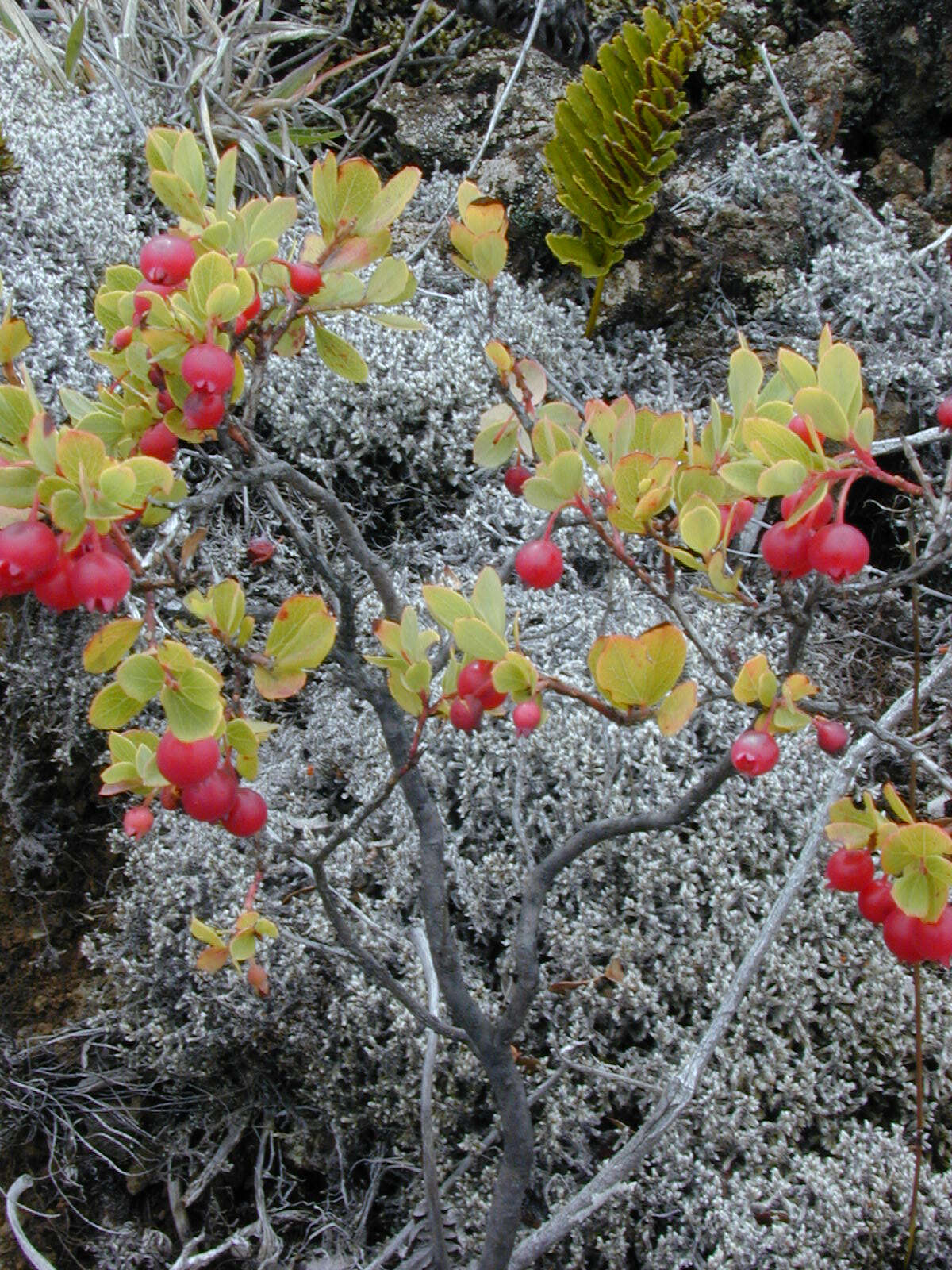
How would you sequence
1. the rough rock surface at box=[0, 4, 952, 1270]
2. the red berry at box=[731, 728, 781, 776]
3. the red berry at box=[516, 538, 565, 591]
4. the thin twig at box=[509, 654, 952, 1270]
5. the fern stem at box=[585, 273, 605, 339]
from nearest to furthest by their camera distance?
the red berry at box=[731, 728, 781, 776]
the red berry at box=[516, 538, 565, 591]
the thin twig at box=[509, 654, 952, 1270]
the rough rock surface at box=[0, 4, 952, 1270]
the fern stem at box=[585, 273, 605, 339]

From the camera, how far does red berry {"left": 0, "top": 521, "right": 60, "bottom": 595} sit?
1.86 ft

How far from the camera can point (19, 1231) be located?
1.22m

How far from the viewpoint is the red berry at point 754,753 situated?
67cm

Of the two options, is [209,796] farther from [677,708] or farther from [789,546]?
[789,546]

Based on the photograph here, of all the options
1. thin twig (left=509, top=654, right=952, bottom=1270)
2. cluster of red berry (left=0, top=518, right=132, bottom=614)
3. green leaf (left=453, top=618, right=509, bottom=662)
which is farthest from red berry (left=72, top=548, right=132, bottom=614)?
thin twig (left=509, top=654, right=952, bottom=1270)

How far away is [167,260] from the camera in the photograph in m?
0.76

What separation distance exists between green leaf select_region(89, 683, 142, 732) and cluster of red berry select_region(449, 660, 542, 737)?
23 centimetres

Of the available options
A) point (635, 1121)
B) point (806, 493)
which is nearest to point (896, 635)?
point (635, 1121)

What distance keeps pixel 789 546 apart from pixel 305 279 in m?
0.43

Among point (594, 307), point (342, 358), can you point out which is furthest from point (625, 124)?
point (342, 358)

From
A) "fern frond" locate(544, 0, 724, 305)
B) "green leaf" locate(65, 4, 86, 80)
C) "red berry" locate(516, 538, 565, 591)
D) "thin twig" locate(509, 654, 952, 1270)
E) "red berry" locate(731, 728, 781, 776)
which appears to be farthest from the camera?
"green leaf" locate(65, 4, 86, 80)

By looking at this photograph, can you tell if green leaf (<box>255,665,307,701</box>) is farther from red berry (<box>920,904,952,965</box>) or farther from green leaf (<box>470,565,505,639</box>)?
red berry (<box>920,904,952,965</box>)

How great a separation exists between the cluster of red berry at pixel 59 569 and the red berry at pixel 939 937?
0.58 meters

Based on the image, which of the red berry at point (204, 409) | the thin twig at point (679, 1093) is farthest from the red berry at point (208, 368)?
the thin twig at point (679, 1093)
